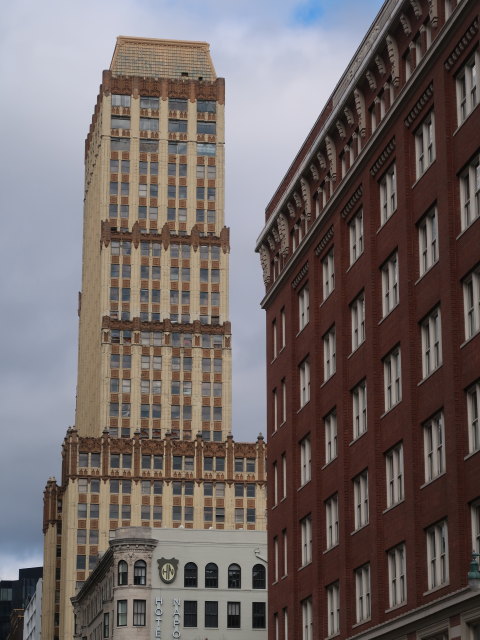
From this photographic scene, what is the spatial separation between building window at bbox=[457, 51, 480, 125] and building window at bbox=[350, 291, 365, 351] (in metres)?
12.3

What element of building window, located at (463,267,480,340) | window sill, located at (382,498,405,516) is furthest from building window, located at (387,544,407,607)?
building window, located at (463,267,480,340)

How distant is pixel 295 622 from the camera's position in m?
64.7

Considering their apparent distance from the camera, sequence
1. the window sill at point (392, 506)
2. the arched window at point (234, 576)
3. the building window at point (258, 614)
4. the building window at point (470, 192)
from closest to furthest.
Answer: the building window at point (470, 192) < the window sill at point (392, 506) < the building window at point (258, 614) < the arched window at point (234, 576)

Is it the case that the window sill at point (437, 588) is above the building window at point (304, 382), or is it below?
below

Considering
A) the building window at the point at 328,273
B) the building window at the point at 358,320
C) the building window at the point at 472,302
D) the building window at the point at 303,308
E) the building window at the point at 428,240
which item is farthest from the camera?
the building window at the point at 303,308

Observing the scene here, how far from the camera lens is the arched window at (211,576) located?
116m

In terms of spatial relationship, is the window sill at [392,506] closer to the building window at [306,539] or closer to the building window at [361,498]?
the building window at [361,498]

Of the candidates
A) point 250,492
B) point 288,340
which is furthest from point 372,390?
point 250,492

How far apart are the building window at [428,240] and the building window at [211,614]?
69.7 m

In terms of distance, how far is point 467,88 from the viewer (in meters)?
47.0

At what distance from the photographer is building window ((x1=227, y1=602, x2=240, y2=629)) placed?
116 meters

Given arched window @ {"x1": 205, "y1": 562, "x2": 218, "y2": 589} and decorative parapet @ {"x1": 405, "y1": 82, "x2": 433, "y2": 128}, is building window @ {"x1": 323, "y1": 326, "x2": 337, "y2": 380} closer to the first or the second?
decorative parapet @ {"x1": 405, "y1": 82, "x2": 433, "y2": 128}

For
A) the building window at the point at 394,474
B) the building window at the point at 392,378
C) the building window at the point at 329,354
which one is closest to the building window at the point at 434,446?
the building window at the point at 394,474

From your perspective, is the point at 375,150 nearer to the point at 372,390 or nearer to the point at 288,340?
the point at 372,390
